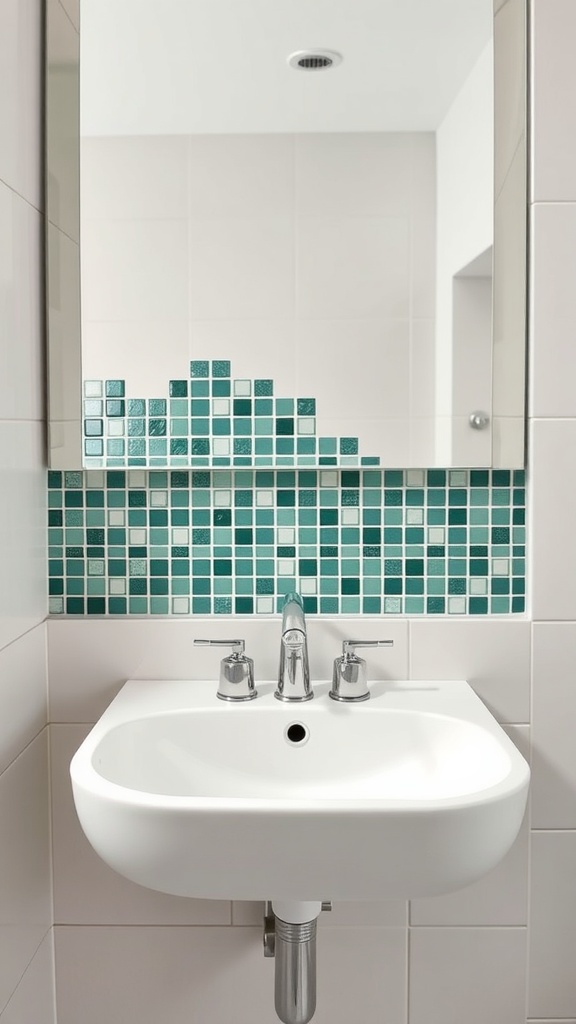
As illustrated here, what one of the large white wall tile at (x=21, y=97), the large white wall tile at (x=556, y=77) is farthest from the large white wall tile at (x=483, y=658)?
the large white wall tile at (x=21, y=97)

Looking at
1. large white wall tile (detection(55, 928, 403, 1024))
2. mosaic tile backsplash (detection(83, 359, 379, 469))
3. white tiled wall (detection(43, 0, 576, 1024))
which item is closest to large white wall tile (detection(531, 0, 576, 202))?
white tiled wall (detection(43, 0, 576, 1024))

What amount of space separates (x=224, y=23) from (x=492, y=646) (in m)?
1.07

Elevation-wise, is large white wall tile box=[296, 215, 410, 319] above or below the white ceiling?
below

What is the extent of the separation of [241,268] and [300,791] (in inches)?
31.9

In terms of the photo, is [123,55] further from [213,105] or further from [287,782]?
[287,782]

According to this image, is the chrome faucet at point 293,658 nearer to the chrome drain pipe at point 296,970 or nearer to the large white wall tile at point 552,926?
the chrome drain pipe at point 296,970

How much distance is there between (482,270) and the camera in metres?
1.45

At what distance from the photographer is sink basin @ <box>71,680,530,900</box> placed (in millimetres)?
1026

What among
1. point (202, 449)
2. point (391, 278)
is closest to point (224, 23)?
point (391, 278)

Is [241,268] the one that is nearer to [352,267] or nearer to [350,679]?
[352,267]

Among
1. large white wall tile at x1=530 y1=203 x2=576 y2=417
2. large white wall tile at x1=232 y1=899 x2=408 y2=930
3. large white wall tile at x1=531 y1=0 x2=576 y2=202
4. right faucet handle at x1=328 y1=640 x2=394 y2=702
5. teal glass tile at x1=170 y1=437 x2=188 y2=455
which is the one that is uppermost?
large white wall tile at x1=531 y1=0 x2=576 y2=202

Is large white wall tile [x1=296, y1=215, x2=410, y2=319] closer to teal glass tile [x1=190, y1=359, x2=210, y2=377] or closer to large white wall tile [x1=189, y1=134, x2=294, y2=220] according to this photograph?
large white wall tile [x1=189, y1=134, x2=294, y2=220]

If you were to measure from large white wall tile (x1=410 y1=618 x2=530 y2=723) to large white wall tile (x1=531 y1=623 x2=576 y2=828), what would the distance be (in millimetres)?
20

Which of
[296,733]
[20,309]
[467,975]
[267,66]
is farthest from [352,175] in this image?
[467,975]
